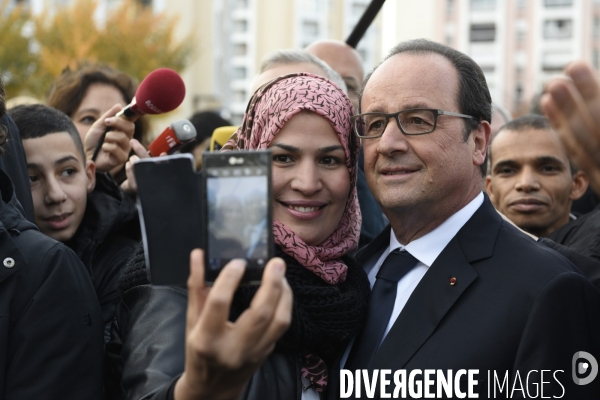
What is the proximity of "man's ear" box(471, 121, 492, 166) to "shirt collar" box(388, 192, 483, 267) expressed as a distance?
18 cm

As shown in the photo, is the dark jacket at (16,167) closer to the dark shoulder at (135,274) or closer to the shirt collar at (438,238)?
the dark shoulder at (135,274)

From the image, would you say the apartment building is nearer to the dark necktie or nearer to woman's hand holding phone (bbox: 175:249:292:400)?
the dark necktie

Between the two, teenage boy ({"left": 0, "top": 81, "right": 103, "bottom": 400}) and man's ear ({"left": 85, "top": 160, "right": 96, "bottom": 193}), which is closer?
teenage boy ({"left": 0, "top": 81, "right": 103, "bottom": 400})

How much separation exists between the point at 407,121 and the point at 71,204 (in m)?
1.49

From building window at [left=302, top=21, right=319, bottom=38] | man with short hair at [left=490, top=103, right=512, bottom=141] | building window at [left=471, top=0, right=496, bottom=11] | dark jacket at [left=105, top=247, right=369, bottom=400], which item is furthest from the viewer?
building window at [left=471, top=0, right=496, bottom=11]

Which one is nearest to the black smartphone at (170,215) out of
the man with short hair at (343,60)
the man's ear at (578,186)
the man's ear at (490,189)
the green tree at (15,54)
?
the man's ear at (490,189)

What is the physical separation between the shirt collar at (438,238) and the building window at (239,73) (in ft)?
196

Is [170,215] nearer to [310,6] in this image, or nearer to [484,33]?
[310,6]

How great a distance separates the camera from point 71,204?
3570 mm

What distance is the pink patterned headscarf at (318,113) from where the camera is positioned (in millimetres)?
2961

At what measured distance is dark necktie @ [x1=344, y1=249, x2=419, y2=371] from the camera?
290cm

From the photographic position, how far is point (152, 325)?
262cm

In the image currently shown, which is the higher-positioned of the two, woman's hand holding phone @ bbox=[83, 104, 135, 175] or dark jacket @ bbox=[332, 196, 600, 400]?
woman's hand holding phone @ bbox=[83, 104, 135, 175]

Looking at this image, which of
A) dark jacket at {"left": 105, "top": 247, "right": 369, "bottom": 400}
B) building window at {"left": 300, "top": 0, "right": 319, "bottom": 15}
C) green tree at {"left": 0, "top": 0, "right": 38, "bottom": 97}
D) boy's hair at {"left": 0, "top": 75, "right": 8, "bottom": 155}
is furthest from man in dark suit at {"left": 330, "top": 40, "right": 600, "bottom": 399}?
building window at {"left": 300, "top": 0, "right": 319, "bottom": 15}
